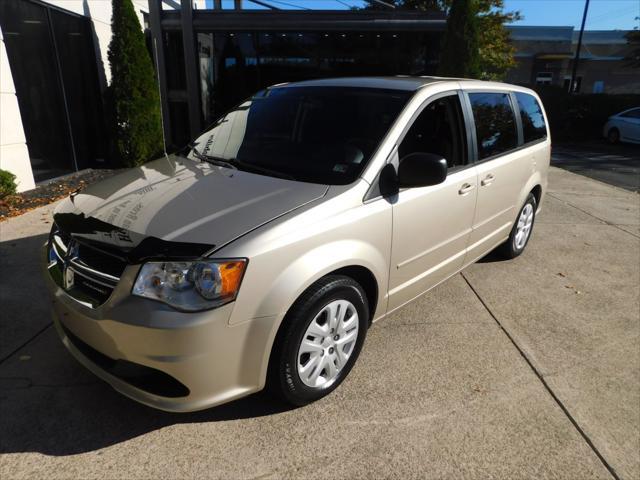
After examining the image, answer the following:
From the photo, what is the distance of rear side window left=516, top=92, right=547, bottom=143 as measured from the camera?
15.0ft

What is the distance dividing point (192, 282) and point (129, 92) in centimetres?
817

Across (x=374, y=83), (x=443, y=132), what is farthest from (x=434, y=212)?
(x=374, y=83)

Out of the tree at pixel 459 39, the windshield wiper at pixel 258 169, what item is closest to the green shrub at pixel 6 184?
the windshield wiper at pixel 258 169

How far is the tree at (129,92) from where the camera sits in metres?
8.81

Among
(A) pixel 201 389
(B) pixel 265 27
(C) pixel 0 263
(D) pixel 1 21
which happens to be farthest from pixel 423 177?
(B) pixel 265 27

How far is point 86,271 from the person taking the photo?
223 cm

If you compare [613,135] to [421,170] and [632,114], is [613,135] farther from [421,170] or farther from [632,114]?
[421,170]

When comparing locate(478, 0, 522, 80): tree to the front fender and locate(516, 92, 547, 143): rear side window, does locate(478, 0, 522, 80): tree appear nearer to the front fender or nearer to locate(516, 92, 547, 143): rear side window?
locate(516, 92, 547, 143): rear side window

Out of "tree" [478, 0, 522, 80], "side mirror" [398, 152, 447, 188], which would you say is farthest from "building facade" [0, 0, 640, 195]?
"tree" [478, 0, 522, 80]

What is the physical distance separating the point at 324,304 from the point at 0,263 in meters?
3.65

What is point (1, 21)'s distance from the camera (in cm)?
666

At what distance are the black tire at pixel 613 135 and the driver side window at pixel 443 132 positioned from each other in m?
18.7

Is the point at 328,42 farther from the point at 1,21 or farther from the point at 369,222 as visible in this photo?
the point at 369,222

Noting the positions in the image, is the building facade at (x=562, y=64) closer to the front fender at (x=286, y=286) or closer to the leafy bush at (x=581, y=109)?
the leafy bush at (x=581, y=109)
